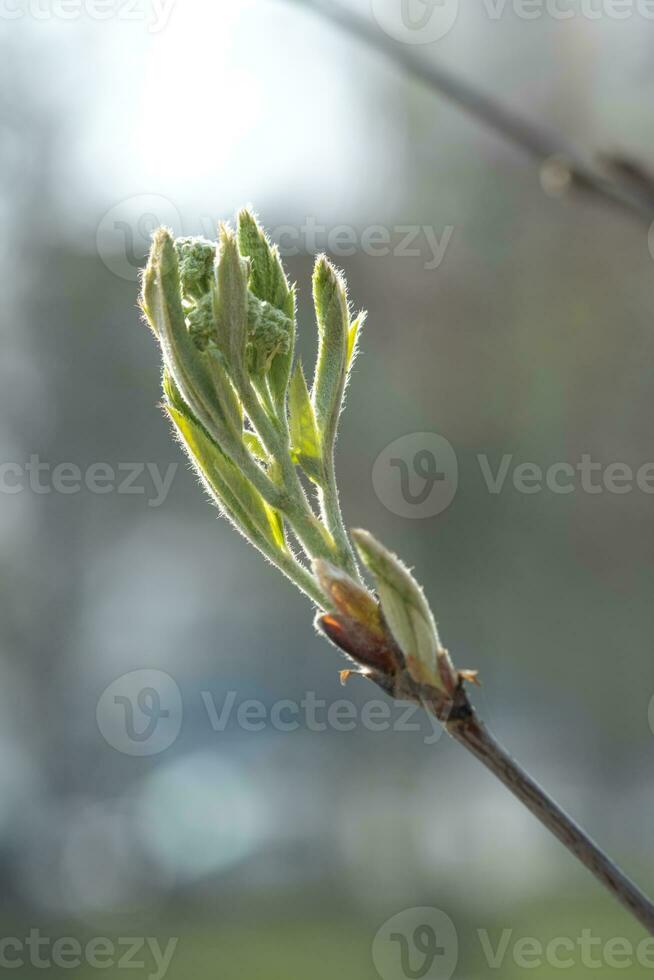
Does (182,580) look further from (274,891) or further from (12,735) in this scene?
(274,891)

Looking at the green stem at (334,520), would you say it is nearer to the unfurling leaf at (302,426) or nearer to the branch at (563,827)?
the unfurling leaf at (302,426)

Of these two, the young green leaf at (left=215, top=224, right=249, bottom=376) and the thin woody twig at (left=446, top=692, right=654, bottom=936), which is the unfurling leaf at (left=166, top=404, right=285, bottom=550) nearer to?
the young green leaf at (left=215, top=224, right=249, bottom=376)

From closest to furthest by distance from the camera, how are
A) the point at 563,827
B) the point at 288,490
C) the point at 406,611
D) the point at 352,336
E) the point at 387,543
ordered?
the point at 563,827, the point at 406,611, the point at 288,490, the point at 352,336, the point at 387,543

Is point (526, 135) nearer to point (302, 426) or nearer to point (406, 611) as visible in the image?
point (302, 426)

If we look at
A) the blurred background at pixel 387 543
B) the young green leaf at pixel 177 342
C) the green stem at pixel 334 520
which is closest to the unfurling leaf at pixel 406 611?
the green stem at pixel 334 520

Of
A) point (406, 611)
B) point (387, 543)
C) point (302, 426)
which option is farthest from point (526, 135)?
point (387, 543)

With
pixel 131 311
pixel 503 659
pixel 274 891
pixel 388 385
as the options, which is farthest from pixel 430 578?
pixel 131 311

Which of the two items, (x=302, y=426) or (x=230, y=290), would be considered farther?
(x=302, y=426)
